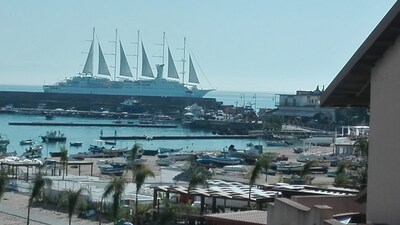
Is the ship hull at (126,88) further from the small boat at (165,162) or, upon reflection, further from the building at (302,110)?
the small boat at (165,162)

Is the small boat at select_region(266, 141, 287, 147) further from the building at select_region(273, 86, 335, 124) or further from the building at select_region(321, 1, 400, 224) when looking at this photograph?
the building at select_region(321, 1, 400, 224)

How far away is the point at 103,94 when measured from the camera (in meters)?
116

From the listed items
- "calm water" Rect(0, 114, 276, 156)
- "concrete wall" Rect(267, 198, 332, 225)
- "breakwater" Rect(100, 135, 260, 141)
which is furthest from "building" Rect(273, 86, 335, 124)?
"concrete wall" Rect(267, 198, 332, 225)

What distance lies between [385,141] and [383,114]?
125 millimetres

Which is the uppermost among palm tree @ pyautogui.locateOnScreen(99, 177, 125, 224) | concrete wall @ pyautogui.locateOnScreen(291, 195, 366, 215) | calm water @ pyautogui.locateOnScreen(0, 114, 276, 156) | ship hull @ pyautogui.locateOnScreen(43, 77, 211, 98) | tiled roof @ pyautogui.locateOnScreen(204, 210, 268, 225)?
ship hull @ pyautogui.locateOnScreen(43, 77, 211, 98)

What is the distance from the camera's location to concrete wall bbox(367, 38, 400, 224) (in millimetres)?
3453

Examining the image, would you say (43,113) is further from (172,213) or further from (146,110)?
(172,213)

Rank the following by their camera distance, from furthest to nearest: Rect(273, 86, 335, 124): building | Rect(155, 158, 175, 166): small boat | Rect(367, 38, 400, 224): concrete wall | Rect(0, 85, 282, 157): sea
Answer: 1. Rect(273, 86, 335, 124): building
2. Rect(0, 85, 282, 157): sea
3. Rect(155, 158, 175, 166): small boat
4. Rect(367, 38, 400, 224): concrete wall

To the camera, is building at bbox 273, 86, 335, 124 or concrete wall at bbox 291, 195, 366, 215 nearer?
concrete wall at bbox 291, 195, 366, 215

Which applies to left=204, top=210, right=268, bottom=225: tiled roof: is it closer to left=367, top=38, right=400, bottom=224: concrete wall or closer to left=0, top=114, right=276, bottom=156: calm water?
left=367, top=38, right=400, bottom=224: concrete wall

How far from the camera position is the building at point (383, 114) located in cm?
346

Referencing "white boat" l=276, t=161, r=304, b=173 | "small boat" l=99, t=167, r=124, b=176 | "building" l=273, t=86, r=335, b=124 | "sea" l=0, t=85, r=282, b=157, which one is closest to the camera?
"small boat" l=99, t=167, r=124, b=176

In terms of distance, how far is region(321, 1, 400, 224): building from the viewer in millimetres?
3455

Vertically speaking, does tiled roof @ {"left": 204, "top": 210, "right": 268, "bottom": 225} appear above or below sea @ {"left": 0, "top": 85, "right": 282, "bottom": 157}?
above
